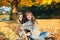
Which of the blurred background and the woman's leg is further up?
the blurred background

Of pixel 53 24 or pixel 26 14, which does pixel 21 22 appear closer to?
pixel 26 14

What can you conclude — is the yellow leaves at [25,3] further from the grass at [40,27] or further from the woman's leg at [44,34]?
the woman's leg at [44,34]

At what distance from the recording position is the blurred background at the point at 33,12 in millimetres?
3666

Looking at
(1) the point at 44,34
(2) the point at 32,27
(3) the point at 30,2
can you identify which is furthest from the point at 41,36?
(3) the point at 30,2

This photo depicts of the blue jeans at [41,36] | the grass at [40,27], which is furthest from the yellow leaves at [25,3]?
the blue jeans at [41,36]

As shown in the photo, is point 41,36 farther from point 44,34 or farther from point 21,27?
point 21,27

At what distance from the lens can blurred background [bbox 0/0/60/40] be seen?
12.0ft

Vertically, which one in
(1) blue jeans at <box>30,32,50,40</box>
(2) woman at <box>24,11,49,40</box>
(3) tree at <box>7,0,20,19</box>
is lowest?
(1) blue jeans at <box>30,32,50,40</box>

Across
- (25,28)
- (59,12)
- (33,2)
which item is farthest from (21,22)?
(59,12)

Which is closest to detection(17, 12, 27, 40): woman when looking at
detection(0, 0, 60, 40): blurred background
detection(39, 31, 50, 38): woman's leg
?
detection(0, 0, 60, 40): blurred background

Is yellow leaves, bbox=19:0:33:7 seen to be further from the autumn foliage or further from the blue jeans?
the blue jeans

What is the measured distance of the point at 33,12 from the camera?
369 cm

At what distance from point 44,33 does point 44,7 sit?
425 mm

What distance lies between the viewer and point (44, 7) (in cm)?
370
